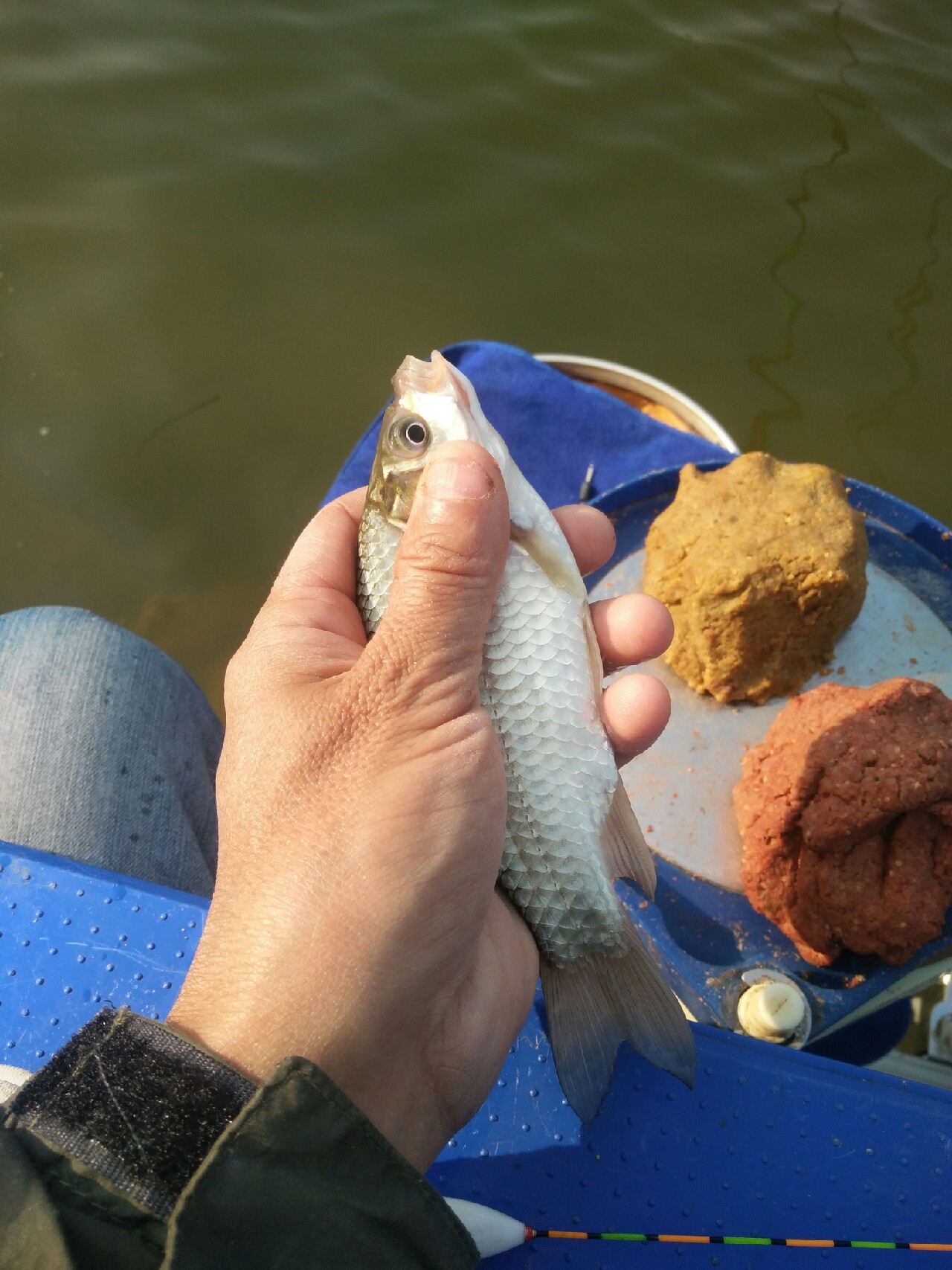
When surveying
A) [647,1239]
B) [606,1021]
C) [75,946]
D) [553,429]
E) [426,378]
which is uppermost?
[426,378]

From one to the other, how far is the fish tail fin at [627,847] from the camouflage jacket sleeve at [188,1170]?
814mm

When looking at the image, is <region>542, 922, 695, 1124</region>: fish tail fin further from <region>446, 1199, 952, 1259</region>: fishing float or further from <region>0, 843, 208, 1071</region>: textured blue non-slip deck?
<region>0, 843, 208, 1071</region>: textured blue non-slip deck

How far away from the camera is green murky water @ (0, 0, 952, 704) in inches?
182

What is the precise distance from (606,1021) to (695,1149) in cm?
29

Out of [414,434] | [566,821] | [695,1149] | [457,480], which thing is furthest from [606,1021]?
[414,434]

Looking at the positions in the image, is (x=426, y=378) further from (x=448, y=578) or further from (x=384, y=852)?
(x=384, y=852)

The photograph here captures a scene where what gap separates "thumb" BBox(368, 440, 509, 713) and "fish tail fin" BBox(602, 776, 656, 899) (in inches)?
19.9

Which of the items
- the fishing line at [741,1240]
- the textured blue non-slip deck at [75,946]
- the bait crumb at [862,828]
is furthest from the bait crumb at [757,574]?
the textured blue non-slip deck at [75,946]

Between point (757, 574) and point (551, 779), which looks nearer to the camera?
point (551, 779)

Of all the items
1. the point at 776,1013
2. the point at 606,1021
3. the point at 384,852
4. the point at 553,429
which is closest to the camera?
the point at 384,852

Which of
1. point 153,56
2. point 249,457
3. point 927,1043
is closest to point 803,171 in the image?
point 249,457

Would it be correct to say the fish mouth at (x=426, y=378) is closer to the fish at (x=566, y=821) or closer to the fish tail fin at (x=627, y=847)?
the fish at (x=566, y=821)

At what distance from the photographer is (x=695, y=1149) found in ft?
5.30

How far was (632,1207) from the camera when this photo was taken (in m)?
1.56
